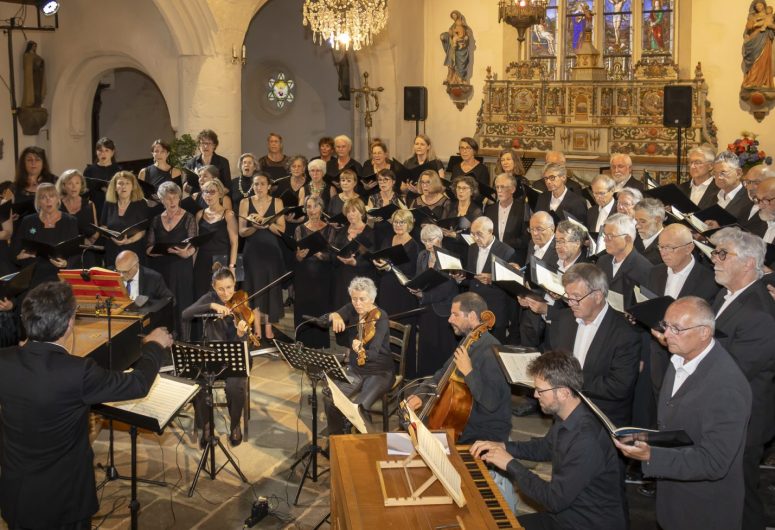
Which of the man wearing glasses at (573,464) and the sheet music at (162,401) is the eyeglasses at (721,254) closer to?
the man wearing glasses at (573,464)

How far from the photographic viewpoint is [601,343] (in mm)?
5207

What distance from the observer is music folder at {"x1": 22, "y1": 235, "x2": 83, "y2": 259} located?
7.07 meters

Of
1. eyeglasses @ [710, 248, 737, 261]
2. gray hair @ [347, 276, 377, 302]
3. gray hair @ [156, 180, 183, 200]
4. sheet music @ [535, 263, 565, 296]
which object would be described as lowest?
gray hair @ [347, 276, 377, 302]

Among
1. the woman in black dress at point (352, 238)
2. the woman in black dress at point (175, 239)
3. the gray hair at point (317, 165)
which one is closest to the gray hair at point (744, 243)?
the woman in black dress at point (352, 238)

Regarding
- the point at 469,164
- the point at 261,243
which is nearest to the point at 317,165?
the point at 261,243

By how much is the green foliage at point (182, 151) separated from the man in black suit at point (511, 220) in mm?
4909

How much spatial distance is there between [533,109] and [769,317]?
10.7 metres

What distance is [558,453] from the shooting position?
13.3ft

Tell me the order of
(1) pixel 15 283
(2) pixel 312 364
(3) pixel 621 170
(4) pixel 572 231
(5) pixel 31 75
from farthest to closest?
(5) pixel 31 75 < (3) pixel 621 170 < (4) pixel 572 231 < (1) pixel 15 283 < (2) pixel 312 364

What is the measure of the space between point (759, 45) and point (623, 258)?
9009 mm

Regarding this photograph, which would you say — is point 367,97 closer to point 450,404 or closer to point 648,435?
point 450,404

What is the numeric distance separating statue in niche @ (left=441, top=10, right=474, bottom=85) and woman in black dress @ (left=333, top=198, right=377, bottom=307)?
27.7 feet

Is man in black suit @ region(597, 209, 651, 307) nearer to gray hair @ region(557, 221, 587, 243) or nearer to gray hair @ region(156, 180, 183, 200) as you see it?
gray hair @ region(557, 221, 587, 243)

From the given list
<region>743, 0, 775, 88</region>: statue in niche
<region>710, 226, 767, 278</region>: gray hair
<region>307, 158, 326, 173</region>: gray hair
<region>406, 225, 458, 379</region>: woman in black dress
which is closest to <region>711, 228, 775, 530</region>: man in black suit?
<region>710, 226, 767, 278</region>: gray hair
